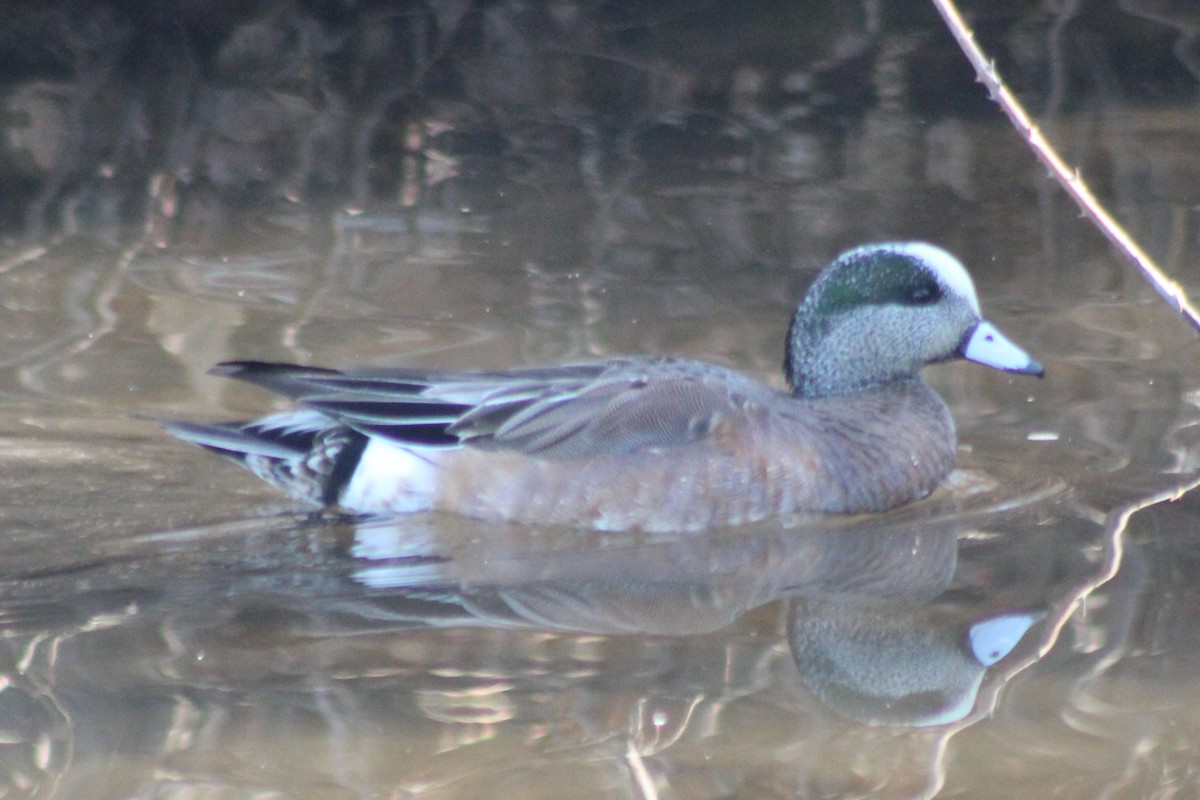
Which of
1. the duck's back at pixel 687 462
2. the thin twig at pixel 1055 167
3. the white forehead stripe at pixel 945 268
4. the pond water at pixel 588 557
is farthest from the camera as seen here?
→ the white forehead stripe at pixel 945 268

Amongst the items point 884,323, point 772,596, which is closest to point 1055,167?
point 772,596

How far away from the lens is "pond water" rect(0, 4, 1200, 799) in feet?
10.9

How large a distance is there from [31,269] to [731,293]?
8.93 feet

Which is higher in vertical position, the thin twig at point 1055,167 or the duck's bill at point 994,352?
the thin twig at point 1055,167

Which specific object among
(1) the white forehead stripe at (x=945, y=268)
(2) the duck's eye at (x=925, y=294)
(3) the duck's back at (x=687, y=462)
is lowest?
(3) the duck's back at (x=687, y=462)

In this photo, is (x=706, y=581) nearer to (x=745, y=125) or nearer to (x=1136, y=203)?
(x=1136, y=203)


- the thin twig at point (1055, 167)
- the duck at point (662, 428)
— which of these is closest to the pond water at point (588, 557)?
the duck at point (662, 428)

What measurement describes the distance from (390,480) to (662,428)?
794mm

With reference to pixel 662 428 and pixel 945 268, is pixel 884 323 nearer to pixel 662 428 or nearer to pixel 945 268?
pixel 945 268

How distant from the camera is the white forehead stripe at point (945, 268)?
5.15 m

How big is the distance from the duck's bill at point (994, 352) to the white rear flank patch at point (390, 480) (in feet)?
5.04

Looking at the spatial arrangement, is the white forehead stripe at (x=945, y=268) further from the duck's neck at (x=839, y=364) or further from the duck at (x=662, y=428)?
the duck's neck at (x=839, y=364)

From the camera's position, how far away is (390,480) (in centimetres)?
508

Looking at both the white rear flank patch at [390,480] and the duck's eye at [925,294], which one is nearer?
the white rear flank patch at [390,480]
